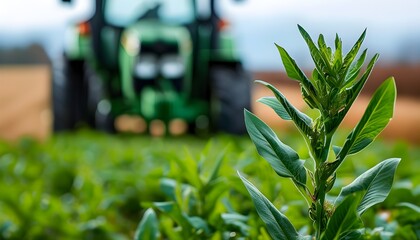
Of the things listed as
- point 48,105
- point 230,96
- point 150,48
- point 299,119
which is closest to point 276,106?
point 299,119

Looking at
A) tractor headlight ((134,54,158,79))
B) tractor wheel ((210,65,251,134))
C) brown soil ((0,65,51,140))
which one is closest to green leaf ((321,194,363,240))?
tractor wheel ((210,65,251,134))

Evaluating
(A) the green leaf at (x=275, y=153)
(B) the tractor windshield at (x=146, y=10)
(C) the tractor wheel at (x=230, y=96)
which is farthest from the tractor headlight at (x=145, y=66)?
(A) the green leaf at (x=275, y=153)

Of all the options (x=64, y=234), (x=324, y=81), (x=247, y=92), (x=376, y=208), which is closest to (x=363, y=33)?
(x=324, y=81)

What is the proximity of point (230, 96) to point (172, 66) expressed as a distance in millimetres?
583

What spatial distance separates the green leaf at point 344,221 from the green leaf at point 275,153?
0.19 ft

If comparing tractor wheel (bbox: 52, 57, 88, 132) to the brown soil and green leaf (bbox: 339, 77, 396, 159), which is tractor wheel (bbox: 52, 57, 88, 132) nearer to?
the brown soil

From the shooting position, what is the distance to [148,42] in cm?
652

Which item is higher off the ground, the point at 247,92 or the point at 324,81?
the point at 324,81

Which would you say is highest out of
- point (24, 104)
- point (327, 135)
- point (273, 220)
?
point (327, 135)

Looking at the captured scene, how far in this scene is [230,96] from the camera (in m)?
6.38

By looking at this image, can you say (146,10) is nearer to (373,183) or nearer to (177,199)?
(177,199)

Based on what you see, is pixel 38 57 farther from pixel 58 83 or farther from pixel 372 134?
pixel 372 134

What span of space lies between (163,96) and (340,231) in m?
5.78

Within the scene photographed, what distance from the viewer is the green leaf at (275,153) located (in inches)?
34.9
